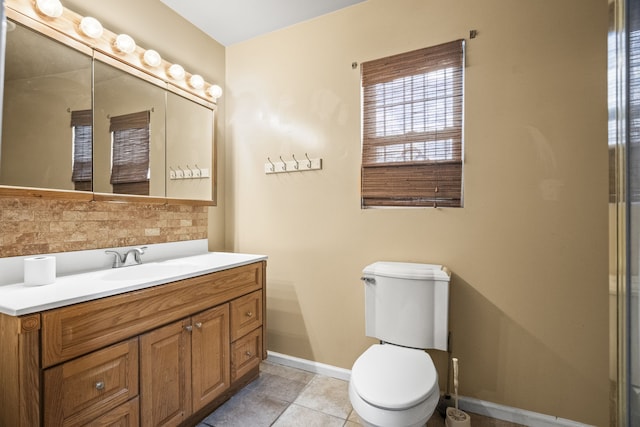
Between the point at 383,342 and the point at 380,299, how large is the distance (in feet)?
0.80

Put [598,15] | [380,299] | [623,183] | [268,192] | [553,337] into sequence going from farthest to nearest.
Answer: [268,192] → [380,299] → [553,337] → [598,15] → [623,183]

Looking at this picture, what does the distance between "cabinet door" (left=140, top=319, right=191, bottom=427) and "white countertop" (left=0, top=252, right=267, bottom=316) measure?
241 millimetres

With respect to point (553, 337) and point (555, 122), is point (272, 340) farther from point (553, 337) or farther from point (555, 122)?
point (555, 122)

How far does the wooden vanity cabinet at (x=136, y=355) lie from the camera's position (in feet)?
3.38

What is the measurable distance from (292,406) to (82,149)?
184 cm

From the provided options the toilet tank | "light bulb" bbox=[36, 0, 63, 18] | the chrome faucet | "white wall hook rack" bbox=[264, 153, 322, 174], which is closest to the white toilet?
the toilet tank

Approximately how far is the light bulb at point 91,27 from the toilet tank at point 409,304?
6.32ft

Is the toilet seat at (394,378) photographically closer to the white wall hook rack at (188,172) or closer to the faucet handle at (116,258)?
the faucet handle at (116,258)

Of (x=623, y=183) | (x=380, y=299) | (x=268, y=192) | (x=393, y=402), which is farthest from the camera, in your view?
(x=268, y=192)

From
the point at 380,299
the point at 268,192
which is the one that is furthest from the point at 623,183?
the point at 268,192

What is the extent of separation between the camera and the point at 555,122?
5.34 feet

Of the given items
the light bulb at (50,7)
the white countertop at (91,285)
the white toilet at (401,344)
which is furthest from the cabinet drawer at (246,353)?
the light bulb at (50,7)

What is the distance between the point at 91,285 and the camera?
130 centimetres

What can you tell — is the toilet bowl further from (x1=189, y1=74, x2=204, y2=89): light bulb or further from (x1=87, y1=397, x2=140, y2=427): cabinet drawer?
(x1=189, y1=74, x2=204, y2=89): light bulb
